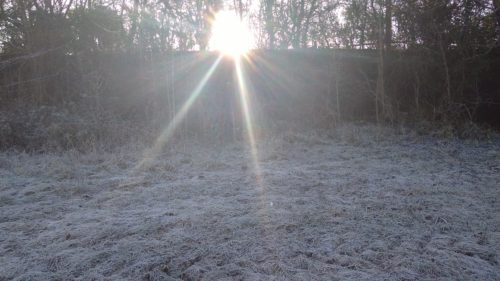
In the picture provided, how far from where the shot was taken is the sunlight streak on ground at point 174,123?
6.00 metres

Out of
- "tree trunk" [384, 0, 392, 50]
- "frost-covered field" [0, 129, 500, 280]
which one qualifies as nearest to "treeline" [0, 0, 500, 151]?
"tree trunk" [384, 0, 392, 50]

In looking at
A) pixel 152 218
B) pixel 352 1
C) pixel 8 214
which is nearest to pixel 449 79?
pixel 352 1

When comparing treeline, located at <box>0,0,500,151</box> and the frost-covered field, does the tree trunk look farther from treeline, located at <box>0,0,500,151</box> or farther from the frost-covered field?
the frost-covered field

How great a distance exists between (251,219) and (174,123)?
18.0ft

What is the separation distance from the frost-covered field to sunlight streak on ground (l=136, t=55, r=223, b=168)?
23.1 inches

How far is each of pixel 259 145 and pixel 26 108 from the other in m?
5.01

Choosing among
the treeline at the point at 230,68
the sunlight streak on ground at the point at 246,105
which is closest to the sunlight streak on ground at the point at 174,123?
the treeline at the point at 230,68

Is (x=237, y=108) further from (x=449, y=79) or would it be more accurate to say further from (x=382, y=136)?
(x=449, y=79)

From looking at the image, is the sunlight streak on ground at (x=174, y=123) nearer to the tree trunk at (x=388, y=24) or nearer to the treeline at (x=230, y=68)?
the treeline at (x=230, y=68)

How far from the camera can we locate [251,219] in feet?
10.2

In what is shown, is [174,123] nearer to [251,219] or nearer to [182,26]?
[182,26]

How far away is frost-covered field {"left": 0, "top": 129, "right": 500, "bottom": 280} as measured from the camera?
7.64ft

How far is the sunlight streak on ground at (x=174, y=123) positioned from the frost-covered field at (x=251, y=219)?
59 centimetres

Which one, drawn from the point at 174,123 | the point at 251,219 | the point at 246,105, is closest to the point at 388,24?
the point at 246,105
